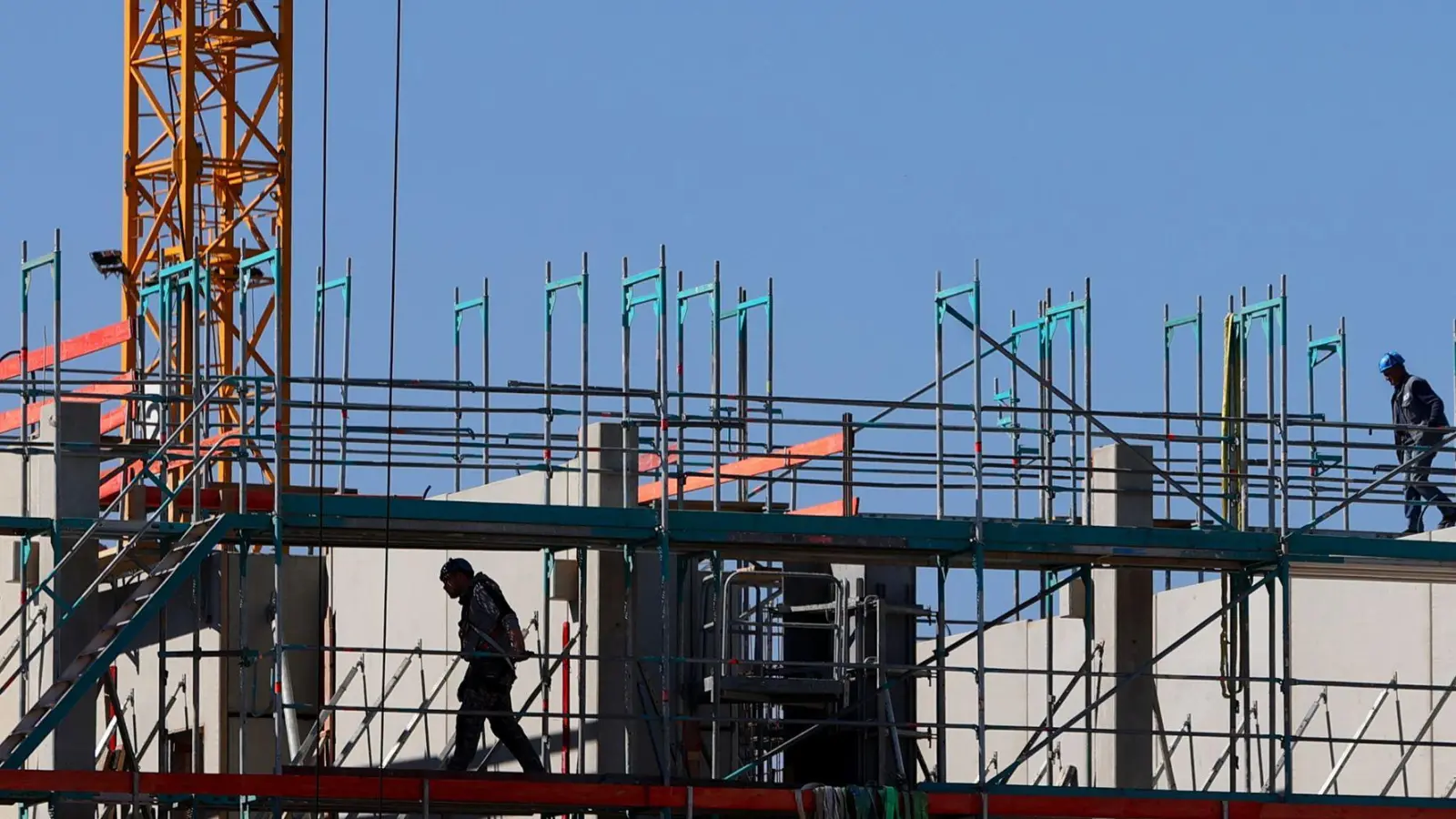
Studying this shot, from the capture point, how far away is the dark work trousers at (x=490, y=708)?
75.6ft

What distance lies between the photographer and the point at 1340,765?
89.1 feet

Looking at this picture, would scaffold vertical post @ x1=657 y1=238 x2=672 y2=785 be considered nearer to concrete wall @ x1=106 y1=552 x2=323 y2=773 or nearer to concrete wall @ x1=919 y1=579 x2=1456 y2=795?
concrete wall @ x1=919 y1=579 x2=1456 y2=795

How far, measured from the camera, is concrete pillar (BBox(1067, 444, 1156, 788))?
2544 centimetres

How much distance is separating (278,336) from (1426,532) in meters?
9.95

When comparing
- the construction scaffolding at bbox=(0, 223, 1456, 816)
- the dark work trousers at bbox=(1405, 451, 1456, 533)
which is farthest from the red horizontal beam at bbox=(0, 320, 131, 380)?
the dark work trousers at bbox=(1405, 451, 1456, 533)

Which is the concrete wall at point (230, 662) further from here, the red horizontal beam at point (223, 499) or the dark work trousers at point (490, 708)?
the dark work trousers at point (490, 708)

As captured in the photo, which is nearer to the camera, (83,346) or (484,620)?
(484,620)

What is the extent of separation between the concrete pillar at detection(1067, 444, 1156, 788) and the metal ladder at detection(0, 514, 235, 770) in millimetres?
7147

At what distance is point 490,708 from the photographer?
23.3 metres

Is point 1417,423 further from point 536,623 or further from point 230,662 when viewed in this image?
point 230,662

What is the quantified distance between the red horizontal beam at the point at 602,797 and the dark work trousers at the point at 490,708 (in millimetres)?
443

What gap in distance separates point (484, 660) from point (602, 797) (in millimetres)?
1386

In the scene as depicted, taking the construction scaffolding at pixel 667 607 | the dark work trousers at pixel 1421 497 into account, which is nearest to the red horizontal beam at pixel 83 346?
the construction scaffolding at pixel 667 607

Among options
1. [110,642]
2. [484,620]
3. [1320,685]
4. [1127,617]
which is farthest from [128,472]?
[1320,685]
